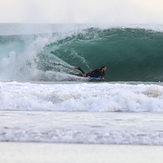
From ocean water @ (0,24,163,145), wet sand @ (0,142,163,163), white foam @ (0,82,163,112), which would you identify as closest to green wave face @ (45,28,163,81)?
ocean water @ (0,24,163,145)

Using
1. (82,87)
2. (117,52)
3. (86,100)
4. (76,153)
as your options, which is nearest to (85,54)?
(117,52)

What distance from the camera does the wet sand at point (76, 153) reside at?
2.77 meters

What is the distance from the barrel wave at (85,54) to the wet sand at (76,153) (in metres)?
10.7

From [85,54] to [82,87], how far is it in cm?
939

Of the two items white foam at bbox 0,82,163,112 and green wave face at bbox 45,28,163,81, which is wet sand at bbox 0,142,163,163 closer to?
white foam at bbox 0,82,163,112

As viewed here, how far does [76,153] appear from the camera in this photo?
9.70 feet

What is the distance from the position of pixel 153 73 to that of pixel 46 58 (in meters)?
4.54

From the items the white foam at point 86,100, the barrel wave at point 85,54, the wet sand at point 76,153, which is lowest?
the wet sand at point 76,153

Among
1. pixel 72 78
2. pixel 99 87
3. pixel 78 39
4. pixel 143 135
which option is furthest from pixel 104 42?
pixel 143 135

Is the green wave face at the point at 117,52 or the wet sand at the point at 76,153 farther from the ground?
the green wave face at the point at 117,52

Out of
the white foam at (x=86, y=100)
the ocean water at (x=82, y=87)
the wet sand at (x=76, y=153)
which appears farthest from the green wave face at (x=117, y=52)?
the wet sand at (x=76, y=153)

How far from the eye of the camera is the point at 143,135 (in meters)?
3.56

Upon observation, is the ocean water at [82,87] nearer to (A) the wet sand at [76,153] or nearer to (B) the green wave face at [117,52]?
(B) the green wave face at [117,52]

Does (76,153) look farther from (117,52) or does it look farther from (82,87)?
(117,52)
